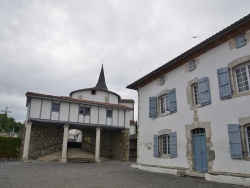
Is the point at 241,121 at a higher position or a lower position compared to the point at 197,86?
lower

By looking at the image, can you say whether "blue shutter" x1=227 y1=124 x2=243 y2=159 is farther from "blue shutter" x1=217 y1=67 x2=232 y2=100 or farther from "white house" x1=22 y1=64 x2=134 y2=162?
"white house" x1=22 y1=64 x2=134 y2=162

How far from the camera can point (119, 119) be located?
748 inches

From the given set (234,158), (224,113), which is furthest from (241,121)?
(234,158)

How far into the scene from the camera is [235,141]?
23.7ft

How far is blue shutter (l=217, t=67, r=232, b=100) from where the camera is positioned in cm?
777

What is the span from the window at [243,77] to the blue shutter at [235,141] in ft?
4.56

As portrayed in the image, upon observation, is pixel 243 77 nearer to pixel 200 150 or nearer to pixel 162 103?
pixel 200 150

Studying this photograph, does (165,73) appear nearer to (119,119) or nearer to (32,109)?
(119,119)

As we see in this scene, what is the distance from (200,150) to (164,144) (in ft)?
8.30

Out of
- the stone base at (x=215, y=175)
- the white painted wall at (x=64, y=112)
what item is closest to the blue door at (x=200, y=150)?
the stone base at (x=215, y=175)

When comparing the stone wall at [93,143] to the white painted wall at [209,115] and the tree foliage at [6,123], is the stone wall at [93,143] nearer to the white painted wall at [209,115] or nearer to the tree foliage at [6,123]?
the white painted wall at [209,115]

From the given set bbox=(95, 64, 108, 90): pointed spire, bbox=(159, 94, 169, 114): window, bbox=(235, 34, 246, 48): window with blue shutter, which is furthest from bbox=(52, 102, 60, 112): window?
bbox=(95, 64, 108, 90): pointed spire

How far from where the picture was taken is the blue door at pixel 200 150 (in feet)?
28.0

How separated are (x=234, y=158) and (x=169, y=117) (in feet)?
12.4
